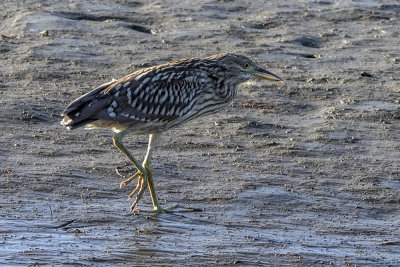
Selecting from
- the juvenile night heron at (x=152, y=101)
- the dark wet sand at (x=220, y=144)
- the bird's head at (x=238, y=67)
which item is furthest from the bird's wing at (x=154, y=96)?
the dark wet sand at (x=220, y=144)

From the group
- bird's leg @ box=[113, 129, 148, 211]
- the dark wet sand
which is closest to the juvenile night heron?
bird's leg @ box=[113, 129, 148, 211]

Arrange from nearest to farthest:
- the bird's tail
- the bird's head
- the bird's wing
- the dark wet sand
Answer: the dark wet sand
the bird's tail
the bird's wing
the bird's head

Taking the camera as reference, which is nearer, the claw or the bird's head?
the claw

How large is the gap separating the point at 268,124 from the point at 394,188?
2045 mm

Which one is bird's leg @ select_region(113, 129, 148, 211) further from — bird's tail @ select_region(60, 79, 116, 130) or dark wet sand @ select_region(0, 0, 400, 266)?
bird's tail @ select_region(60, 79, 116, 130)

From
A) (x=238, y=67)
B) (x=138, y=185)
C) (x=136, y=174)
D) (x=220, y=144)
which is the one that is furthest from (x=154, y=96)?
(x=220, y=144)

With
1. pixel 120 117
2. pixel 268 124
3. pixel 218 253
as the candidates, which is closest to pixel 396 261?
pixel 218 253

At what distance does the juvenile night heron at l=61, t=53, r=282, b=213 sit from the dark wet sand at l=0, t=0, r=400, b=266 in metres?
0.62

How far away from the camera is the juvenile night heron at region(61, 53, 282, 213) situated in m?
8.50

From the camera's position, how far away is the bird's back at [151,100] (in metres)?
8.49

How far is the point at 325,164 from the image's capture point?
10000mm

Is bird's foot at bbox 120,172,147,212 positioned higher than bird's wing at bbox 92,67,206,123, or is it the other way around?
bird's wing at bbox 92,67,206,123

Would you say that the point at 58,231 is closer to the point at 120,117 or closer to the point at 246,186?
the point at 120,117

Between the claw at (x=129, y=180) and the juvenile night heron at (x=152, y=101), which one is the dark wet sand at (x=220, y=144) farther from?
the juvenile night heron at (x=152, y=101)
